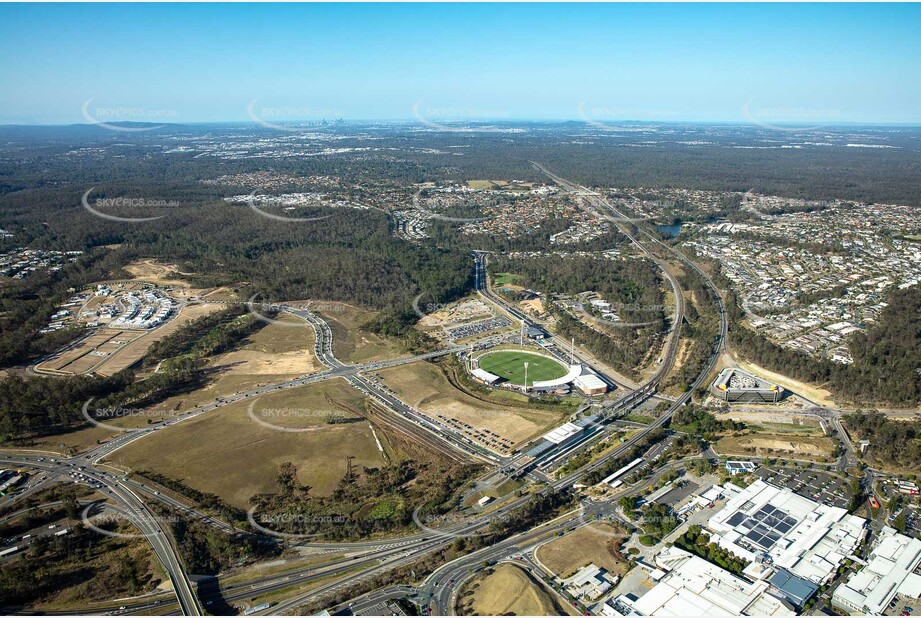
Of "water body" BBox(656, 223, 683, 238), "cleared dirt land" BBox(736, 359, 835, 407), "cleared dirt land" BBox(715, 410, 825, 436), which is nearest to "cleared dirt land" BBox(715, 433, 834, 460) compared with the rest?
"cleared dirt land" BBox(715, 410, 825, 436)

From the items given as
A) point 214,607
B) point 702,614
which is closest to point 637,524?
point 702,614

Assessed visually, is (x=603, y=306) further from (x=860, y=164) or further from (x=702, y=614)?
(x=860, y=164)

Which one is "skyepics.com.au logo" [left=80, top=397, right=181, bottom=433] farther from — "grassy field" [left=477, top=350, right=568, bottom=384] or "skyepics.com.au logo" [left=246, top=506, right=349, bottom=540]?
"grassy field" [left=477, top=350, right=568, bottom=384]

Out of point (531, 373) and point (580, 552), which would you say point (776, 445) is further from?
point (531, 373)

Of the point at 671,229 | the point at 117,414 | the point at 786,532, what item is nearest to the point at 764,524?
the point at 786,532

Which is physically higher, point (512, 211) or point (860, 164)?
point (860, 164)
